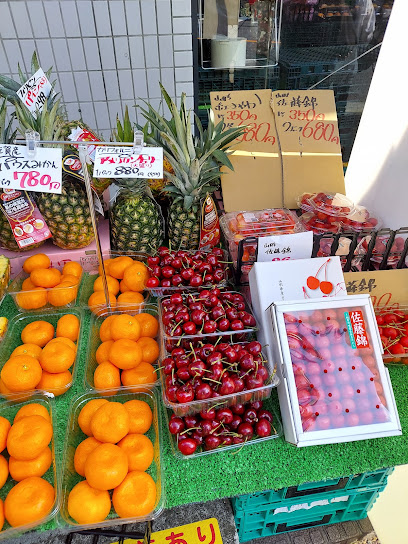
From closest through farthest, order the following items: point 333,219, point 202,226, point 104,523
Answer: point 104,523, point 202,226, point 333,219

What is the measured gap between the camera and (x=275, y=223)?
6.48 feet

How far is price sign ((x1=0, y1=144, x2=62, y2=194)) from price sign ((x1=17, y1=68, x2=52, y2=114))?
1.28 ft

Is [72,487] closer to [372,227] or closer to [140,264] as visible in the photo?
[140,264]

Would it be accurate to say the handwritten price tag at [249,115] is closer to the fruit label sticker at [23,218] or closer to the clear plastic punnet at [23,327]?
the fruit label sticker at [23,218]

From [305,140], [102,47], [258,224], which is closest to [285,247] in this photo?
[258,224]

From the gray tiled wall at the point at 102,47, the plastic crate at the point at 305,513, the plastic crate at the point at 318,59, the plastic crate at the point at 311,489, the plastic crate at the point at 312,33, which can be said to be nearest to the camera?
the plastic crate at the point at 311,489

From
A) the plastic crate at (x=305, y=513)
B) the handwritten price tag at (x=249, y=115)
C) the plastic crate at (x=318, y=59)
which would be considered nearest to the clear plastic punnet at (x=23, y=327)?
the plastic crate at (x=305, y=513)

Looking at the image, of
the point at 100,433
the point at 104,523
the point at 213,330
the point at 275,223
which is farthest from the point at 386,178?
the point at 104,523

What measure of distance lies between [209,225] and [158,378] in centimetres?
83

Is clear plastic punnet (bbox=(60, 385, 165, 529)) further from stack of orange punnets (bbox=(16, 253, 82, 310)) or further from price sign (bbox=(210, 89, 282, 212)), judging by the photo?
price sign (bbox=(210, 89, 282, 212))

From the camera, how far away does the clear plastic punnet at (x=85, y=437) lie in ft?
3.64

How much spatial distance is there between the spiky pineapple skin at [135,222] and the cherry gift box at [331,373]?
79 cm

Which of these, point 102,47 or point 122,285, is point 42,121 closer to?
point 122,285

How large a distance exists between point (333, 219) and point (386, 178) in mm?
456
